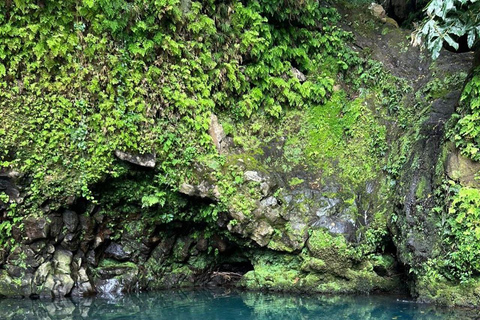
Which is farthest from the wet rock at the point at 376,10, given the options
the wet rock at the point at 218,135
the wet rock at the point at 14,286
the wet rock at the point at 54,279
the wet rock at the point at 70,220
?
the wet rock at the point at 14,286

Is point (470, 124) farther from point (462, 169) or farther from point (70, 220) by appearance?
point (70, 220)

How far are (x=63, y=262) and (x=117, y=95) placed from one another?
3.82 m

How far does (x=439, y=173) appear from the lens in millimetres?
8352

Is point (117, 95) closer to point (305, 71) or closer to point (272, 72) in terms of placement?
point (272, 72)

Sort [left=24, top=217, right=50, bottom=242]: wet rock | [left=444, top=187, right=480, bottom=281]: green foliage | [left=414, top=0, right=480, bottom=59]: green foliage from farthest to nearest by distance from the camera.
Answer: [left=24, top=217, right=50, bottom=242]: wet rock
[left=444, top=187, right=480, bottom=281]: green foliage
[left=414, top=0, right=480, bottom=59]: green foliage

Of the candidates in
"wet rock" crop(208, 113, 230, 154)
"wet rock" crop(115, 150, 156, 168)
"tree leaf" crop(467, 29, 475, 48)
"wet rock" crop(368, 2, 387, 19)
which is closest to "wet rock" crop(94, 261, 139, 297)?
"wet rock" crop(115, 150, 156, 168)

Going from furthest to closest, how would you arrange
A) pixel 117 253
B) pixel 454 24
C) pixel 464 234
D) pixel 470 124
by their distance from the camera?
pixel 117 253, pixel 470 124, pixel 464 234, pixel 454 24

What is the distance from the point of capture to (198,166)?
30.2 ft

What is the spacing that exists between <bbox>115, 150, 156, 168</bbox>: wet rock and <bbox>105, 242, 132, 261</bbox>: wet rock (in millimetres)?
2317

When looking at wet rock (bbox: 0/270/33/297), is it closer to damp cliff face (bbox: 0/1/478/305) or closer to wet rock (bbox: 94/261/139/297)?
damp cliff face (bbox: 0/1/478/305)

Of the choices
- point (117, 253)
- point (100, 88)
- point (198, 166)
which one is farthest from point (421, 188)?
point (100, 88)

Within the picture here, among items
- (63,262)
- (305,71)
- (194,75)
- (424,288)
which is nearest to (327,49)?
(305,71)

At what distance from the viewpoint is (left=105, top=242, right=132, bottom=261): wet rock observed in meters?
9.77

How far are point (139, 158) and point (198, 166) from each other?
1.31 m
